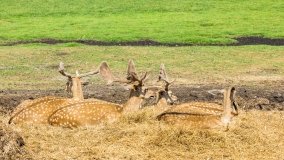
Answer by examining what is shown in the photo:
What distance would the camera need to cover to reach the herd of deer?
880 cm

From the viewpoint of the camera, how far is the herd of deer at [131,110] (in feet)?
28.9

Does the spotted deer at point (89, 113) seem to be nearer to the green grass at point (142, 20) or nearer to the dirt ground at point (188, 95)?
the dirt ground at point (188, 95)

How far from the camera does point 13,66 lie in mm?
17984

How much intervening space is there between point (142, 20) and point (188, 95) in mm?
18720

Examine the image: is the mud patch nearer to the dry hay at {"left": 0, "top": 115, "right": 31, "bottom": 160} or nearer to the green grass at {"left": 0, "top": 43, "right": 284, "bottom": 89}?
the green grass at {"left": 0, "top": 43, "right": 284, "bottom": 89}

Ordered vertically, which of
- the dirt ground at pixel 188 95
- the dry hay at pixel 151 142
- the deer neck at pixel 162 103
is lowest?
the dirt ground at pixel 188 95

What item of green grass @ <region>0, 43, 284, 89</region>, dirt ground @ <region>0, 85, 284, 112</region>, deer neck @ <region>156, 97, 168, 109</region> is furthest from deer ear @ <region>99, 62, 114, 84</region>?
green grass @ <region>0, 43, 284, 89</region>

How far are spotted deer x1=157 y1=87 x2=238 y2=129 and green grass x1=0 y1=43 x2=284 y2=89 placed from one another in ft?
20.6

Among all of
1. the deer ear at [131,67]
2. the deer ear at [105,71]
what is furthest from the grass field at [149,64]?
the deer ear at [105,71]

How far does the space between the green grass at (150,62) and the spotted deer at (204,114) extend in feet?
20.6

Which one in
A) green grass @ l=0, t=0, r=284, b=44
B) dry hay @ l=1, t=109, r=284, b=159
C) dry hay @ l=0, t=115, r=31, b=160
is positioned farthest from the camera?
green grass @ l=0, t=0, r=284, b=44

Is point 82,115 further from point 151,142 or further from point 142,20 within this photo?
point 142,20

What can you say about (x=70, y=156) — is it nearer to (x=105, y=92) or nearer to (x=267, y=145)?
(x=267, y=145)

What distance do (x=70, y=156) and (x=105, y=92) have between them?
5.87m
